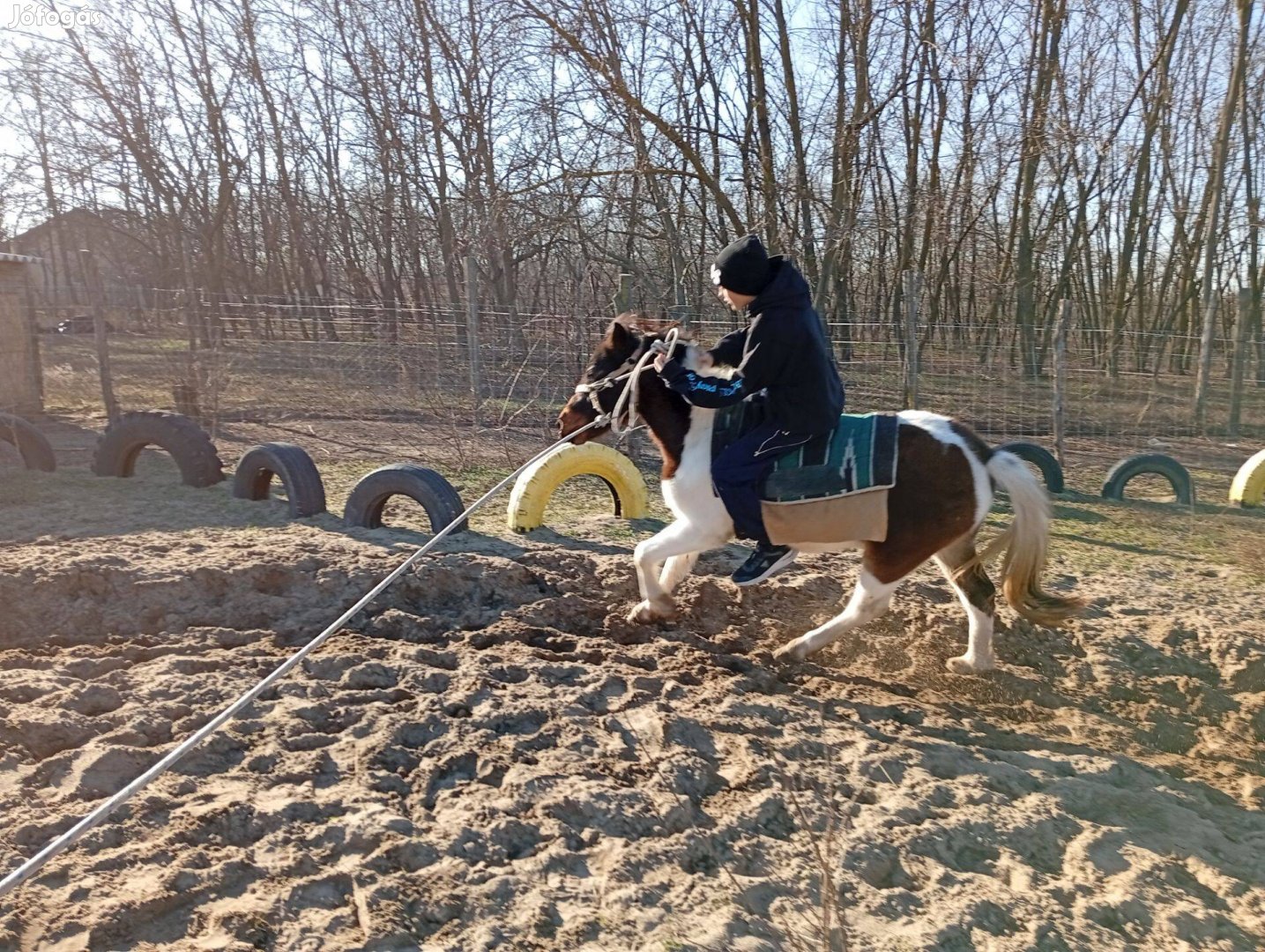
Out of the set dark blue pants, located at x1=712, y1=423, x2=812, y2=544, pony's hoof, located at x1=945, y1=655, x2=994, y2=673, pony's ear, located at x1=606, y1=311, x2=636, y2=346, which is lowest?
pony's hoof, located at x1=945, y1=655, x2=994, y2=673

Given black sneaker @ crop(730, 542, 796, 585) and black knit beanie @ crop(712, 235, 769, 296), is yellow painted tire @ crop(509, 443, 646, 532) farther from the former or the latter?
black knit beanie @ crop(712, 235, 769, 296)

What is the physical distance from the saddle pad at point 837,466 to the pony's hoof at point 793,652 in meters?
0.74

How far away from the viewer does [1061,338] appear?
9477 millimetres

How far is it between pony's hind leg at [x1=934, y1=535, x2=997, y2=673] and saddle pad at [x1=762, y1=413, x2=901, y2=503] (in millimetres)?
578

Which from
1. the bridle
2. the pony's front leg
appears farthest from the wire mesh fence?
the pony's front leg

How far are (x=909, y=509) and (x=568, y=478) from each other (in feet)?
10.0

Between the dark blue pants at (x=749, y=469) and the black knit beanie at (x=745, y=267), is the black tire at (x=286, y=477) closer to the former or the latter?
the dark blue pants at (x=749, y=469)

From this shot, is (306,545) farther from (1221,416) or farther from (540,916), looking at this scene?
(1221,416)

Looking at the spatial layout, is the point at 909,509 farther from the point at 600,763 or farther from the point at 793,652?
the point at 600,763

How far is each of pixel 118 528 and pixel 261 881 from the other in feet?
14.3

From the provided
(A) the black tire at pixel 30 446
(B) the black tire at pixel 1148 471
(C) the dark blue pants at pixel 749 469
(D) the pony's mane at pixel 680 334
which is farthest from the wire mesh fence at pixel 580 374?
(C) the dark blue pants at pixel 749 469

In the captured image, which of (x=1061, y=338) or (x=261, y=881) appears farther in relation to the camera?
(x=1061, y=338)

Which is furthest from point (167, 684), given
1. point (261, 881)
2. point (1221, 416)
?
point (1221, 416)

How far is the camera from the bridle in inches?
165
